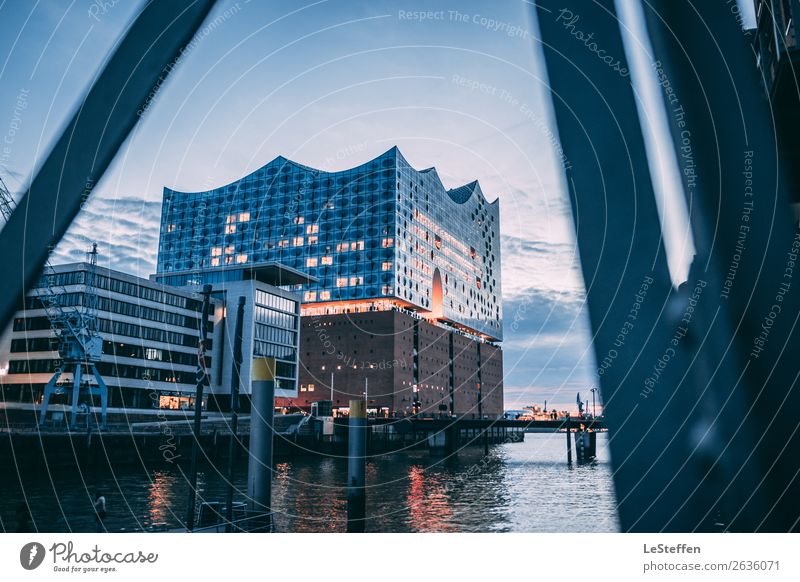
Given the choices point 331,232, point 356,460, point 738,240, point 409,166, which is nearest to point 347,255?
point 331,232

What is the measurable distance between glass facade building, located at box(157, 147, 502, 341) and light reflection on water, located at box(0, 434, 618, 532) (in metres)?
36.5

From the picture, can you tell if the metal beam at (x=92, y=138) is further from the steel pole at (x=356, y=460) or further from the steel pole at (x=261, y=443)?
the steel pole at (x=356, y=460)

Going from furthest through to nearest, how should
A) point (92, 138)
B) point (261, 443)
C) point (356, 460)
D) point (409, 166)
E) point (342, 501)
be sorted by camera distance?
point (409, 166) → point (342, 501) → point (356, 460) → point (261, 443) → point (92, 138)

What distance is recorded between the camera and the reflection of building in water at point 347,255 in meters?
64.6

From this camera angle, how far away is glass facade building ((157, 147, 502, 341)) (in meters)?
64.5

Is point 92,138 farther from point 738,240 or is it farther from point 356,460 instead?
point 356,460

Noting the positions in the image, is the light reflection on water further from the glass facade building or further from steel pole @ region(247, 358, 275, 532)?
the glass facade building

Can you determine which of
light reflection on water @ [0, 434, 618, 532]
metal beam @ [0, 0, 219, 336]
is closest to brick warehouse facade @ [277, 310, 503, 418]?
light reflection on water @ [0, 434, 618, 532]

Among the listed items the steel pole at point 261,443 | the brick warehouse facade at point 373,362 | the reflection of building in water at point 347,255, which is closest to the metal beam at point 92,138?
the steel pole at point 261,443

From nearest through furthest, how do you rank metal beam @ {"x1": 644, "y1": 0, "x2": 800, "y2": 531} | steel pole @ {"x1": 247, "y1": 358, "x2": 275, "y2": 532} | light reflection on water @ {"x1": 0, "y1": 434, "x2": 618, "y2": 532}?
metal beam @ {"x1": 644, "y1": 0, "x2": 800, "y2": 531} < steel pole @ {"x1": 247, "y1": 358, "x2": 275, "y2": 532} < light reflection on water @ {"x1": 0, "y1": 434, "x2": 618, "y2": 532}

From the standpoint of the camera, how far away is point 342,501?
2084cm

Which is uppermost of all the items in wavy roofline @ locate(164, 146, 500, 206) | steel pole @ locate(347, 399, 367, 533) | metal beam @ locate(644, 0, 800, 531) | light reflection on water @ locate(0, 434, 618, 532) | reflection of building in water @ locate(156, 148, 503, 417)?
wavy roofline @ locate(164, 146, 500, 206)

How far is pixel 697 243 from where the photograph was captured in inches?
186

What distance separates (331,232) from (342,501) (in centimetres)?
4897
